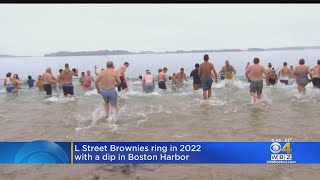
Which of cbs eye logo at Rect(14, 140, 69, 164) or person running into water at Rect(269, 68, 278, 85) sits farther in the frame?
person running into water at Rect(269, 68, 278, 85)

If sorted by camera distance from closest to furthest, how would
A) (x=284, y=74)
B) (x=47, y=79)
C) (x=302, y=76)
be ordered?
(x=302, y=76)
(x=47, y=79)
(x=284, y=74)

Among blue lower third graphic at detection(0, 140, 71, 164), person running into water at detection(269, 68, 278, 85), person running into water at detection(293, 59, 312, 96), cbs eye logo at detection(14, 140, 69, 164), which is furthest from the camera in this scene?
person running into water at detection(269, 68, 278, 85)

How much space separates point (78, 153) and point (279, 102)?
881 centimetres

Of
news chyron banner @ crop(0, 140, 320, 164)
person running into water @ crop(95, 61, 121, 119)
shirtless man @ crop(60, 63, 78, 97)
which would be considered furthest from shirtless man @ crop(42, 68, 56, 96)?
news chyron banner @ crop(0, 140, 320, 164)

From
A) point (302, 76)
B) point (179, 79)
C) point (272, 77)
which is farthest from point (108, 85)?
point (179, 79)

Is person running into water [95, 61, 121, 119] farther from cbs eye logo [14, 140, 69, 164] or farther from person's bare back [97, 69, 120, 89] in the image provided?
cbs eye logo [14, 140, 69, 164]

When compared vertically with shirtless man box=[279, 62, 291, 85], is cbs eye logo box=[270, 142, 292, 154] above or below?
below

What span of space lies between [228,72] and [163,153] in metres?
13.2

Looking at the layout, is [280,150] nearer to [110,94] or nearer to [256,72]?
[110,94]

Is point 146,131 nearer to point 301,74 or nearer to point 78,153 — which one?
point 78,153

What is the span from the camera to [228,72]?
1775 centimetres

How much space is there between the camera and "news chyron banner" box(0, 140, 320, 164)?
16.6ft

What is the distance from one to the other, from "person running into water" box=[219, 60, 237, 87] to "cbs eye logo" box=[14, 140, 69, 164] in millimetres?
13318

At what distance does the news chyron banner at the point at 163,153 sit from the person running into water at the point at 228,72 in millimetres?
12507
